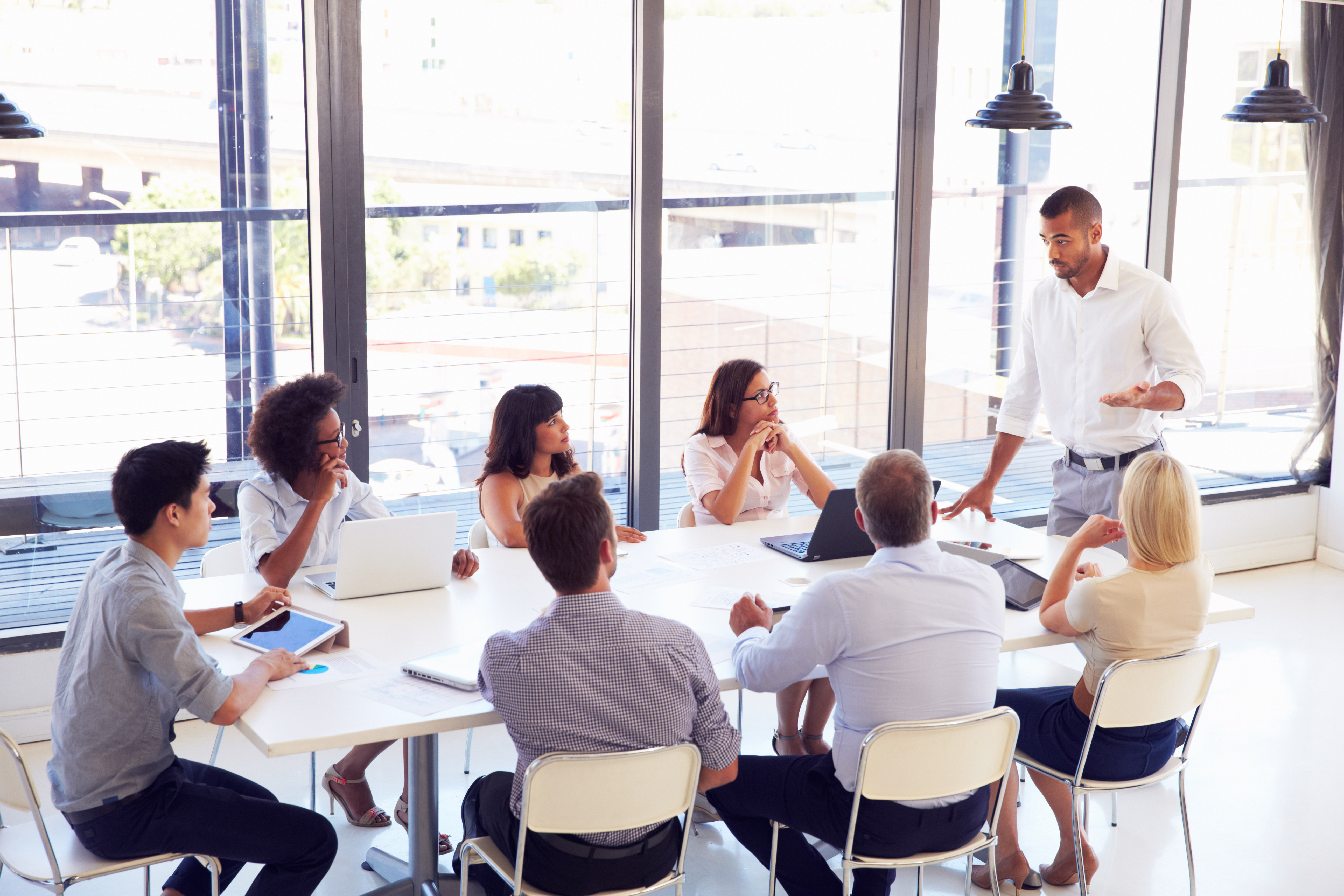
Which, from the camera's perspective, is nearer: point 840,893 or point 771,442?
point 840,893

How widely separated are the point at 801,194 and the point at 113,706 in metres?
3.22

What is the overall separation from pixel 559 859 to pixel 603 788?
19 centimetres

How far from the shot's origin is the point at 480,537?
11.3 feet

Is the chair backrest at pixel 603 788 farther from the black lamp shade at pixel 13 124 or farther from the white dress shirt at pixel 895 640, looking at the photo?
the black lamp shade at pixel 13 124

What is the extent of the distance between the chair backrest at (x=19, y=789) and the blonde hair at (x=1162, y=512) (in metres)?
2.15

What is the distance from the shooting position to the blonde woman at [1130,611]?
254cm

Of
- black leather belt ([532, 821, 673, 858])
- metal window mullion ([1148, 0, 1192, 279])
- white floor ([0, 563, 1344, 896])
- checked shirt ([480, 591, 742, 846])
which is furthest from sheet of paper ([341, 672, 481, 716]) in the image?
metal window mullion ([1148, 0, 1192, 279])

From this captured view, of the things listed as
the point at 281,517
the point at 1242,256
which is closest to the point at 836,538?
the point at 281,517

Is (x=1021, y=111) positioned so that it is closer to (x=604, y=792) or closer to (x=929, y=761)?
(x=929, y=761)

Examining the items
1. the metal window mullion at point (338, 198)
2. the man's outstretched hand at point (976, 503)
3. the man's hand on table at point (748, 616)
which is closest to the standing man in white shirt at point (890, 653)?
the man's hand on table at point (748, 616)

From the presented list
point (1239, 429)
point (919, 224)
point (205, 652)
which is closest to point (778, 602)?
point (205, 652)

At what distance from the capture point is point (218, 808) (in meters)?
2.26

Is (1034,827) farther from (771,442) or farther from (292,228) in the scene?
(292,228)

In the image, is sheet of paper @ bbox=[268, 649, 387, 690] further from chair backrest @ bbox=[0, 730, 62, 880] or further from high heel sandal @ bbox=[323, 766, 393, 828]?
high heel sandal @ bbox=[323, 766, 393, 828]
